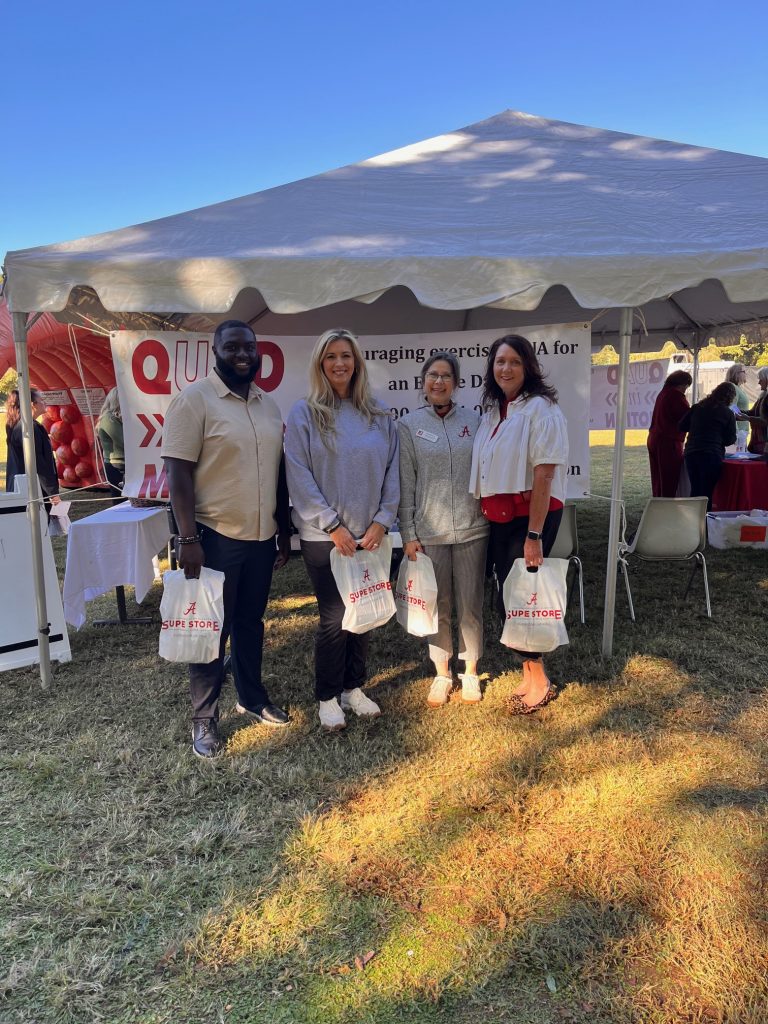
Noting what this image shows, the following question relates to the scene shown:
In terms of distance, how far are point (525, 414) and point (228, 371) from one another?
1346 millimetres

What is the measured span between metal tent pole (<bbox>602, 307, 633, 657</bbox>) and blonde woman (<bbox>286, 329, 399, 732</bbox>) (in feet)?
5.05

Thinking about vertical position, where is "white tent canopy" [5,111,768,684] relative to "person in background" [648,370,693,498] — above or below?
above

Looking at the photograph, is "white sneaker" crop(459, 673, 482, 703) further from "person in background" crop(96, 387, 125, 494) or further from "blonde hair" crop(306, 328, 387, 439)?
"person in background" crop(96, 387, 125, 494)

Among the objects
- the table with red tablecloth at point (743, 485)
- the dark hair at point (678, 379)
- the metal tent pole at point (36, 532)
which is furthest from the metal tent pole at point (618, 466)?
the dark hair at point (678, 379)

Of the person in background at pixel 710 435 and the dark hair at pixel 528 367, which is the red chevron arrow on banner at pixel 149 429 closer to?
the dark hair at pixel 528 367

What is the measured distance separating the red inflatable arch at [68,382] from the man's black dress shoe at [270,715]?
652cm

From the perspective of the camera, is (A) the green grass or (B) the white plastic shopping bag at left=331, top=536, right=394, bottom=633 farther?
(B) the white plastic shopping bag at left=331, top=536, right=394, bottom=633

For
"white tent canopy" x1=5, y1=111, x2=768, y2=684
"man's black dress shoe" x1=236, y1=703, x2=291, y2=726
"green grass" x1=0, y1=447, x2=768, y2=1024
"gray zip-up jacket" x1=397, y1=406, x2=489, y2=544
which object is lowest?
"green grass" x1=0, y1=447, x2=768, y2=1024

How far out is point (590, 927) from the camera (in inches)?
82.7

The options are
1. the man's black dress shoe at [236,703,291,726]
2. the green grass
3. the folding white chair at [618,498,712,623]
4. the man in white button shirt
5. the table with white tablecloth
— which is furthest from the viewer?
the folding white chair at [618,498,712,623]

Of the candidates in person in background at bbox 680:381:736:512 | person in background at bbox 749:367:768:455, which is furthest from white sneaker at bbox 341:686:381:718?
person in background at bbox 749:367:768:455

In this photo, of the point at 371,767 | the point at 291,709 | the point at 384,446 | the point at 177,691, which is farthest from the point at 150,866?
the point at 384,446

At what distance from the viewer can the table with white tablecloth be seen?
4.54 meters

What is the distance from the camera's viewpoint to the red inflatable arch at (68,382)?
9.40 meters
